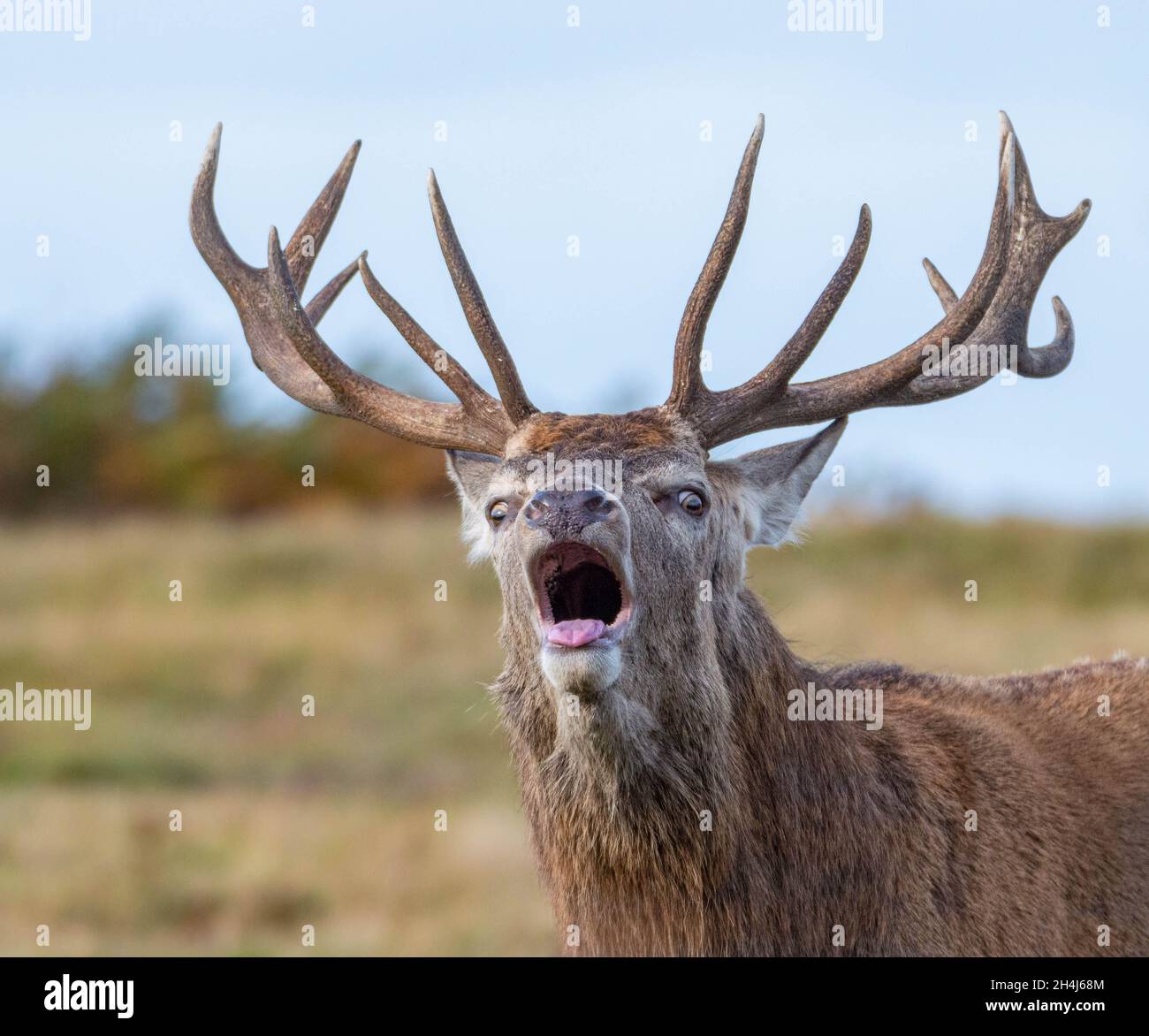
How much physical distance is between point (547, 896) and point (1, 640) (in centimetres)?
2044

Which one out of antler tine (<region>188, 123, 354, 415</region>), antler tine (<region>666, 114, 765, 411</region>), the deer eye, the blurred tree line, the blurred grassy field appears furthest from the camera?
the blurred tree line

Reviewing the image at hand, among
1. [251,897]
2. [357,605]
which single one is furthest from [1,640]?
[251,897]

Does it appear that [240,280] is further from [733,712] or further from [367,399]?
[733,712]

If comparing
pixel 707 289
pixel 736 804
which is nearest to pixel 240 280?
pixel 707 289

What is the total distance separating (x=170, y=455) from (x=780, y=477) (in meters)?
34.0

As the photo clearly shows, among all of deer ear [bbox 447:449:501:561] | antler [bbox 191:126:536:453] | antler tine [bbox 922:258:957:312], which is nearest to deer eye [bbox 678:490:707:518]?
antler [bbox 191:126:536:453]

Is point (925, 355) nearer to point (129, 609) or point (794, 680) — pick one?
point (794, 680)

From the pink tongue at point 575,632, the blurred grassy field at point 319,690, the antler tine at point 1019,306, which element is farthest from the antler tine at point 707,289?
the blurred grassy field at point 319,690

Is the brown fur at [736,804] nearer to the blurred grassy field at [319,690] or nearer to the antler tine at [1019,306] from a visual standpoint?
the antler tine at [1019,306]

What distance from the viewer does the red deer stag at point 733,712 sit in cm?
577

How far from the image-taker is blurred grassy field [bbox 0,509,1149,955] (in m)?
15.1

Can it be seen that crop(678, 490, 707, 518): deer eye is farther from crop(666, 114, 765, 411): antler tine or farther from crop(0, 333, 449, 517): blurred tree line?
crop(0, 333, 449, 517): blurred tree line

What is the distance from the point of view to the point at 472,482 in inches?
265

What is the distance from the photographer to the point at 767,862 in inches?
233
